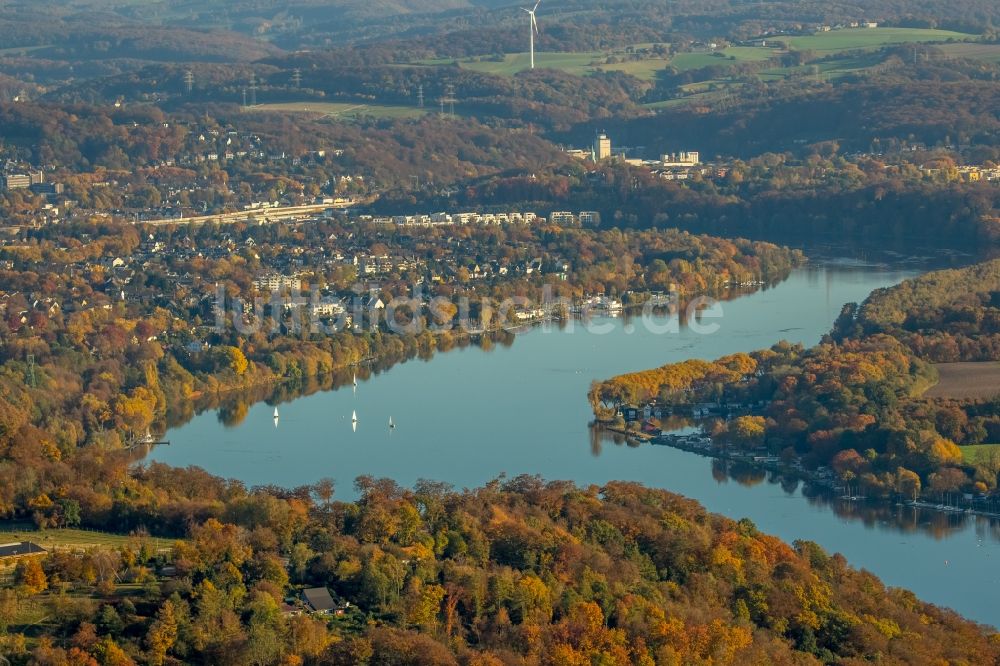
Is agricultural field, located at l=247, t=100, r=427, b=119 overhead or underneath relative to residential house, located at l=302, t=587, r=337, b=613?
underneath

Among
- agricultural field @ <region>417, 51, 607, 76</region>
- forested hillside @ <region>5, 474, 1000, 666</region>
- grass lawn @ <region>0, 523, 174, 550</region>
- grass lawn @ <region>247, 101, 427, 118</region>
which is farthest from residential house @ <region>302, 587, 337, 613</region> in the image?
agricultural field @ <region>417, 51, 607, 76</region>

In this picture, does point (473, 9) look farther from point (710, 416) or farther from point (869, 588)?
point (869, 588)

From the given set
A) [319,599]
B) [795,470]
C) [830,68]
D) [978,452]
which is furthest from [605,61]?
[319,599]

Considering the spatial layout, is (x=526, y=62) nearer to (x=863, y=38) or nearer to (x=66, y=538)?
(x=863, y=38)

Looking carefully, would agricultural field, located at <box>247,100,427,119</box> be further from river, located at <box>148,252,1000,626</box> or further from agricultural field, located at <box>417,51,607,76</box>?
river, located at <box>148,252,1000,626</box>

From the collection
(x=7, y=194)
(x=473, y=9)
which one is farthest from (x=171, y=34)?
(x=7, y=194)

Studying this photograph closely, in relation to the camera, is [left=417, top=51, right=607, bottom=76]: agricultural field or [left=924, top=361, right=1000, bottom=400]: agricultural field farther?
[left=417, top=51, right=607, bottom=76]: agricultural field
